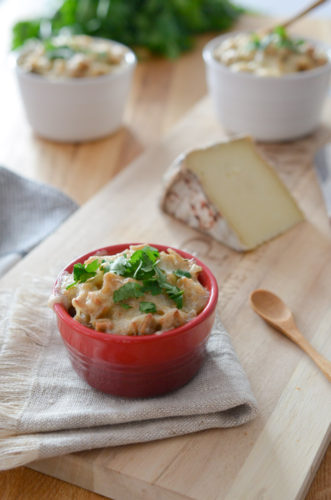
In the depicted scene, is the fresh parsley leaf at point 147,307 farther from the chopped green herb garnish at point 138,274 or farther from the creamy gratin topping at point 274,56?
the creamy gratin topping at point 274,56

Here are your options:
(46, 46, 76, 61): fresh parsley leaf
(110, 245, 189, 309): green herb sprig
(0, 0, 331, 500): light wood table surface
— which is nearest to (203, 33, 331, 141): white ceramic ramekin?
(0, 0, 331, 500): light wood table surface

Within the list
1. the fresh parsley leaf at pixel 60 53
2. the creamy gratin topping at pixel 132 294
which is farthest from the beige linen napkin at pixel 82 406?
the fresh parsley leaf at pixel 60 53

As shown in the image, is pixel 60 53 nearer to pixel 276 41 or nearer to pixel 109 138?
pixel 109 138

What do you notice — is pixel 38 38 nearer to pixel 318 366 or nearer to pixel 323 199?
pixel 323 199

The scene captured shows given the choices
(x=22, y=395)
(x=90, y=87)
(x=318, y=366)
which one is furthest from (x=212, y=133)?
(x=22, y=395)

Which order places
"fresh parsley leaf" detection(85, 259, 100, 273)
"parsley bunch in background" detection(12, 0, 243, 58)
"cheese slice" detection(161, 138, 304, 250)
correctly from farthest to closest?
"parsley bunch in background" detection(12, 0, 243, 58) < "cheese slice" detection(161, 138, 304, 250) < "fresh parsley leaf" detection(85, 259, 100, 273)

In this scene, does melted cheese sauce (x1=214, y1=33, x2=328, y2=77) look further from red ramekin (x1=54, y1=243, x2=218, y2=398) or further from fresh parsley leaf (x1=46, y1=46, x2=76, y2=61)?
red ramekin (x1=54, y1=243, x2=218, y2=398)
